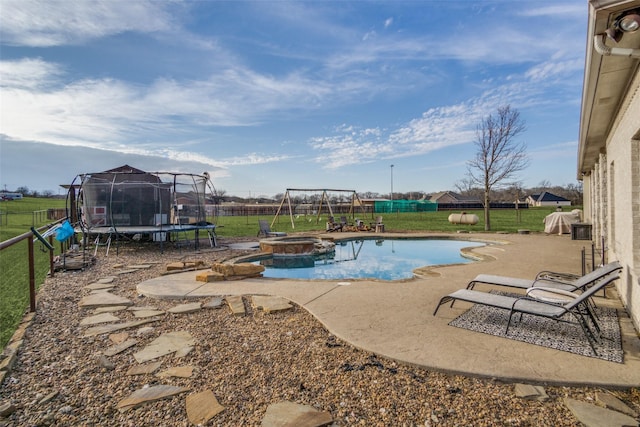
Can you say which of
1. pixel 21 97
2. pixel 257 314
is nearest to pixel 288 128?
pixel 21 97

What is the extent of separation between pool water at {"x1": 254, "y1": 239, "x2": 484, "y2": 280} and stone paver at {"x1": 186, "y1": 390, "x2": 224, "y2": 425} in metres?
5.05

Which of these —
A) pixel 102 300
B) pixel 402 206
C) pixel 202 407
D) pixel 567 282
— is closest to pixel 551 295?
pixel 567 282

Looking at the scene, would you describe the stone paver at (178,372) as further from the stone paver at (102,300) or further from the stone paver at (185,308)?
the stone paver at (102,300)

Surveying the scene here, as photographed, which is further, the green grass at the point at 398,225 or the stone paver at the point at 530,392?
the green grass at the point at 398,225

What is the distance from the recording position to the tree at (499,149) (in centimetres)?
1678

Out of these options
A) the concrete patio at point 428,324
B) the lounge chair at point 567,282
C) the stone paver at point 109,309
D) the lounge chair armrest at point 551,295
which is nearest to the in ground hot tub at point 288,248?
the concrete patio at point 428,324

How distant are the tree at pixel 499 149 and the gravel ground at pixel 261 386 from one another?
15919mm

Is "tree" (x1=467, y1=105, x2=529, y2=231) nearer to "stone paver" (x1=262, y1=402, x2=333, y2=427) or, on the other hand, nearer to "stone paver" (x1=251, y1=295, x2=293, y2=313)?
"stone paver" (x1=251, y1=295, x2=293, y2=313)

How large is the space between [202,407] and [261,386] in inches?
16.7

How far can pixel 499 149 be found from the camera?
666 inches

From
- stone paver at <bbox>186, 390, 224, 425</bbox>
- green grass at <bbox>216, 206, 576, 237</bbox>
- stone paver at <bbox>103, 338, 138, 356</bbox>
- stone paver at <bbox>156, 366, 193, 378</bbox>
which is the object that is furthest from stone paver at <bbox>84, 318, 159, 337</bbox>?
green grass at <bbox>216, 206, 576, 237</bbox>

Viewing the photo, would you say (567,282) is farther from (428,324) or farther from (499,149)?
(499,149)

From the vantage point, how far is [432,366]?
8.57ft

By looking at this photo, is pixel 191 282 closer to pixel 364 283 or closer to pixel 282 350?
pixel 364 283
